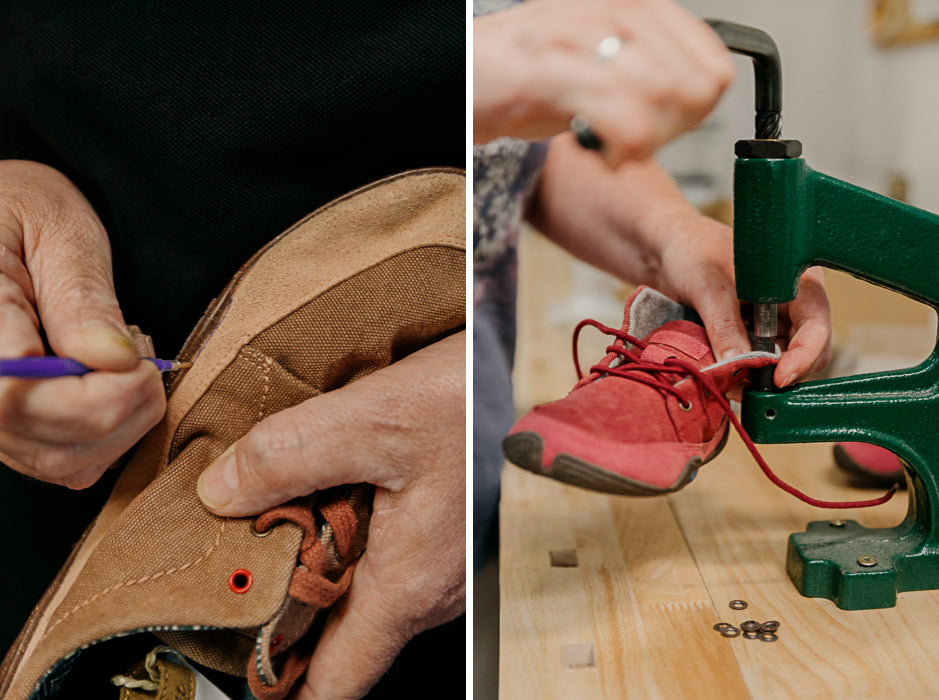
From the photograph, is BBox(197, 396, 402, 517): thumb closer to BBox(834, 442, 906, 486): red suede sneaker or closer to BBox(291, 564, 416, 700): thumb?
BBox(291, 564, 416, 700): thumb

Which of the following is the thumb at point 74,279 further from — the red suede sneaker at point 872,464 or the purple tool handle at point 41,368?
the red suede sneaker at point 872,464

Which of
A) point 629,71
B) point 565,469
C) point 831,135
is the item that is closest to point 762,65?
point 629,71

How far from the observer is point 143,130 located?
1.65ft

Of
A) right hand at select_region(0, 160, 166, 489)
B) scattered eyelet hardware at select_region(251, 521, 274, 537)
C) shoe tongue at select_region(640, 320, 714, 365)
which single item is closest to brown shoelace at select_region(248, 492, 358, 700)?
scattered eyelet hardware at select_region(251, 521, 274, 537)

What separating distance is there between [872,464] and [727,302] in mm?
266

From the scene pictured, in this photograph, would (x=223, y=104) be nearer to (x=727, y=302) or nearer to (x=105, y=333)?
(x=105, y=333)

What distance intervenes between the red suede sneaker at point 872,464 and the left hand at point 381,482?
0.41 metres

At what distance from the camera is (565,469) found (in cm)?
43

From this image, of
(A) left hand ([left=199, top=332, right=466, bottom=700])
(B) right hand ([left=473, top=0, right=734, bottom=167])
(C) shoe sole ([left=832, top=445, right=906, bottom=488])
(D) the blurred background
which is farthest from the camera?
(D) the blurred background

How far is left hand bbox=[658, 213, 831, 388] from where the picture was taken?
0.54 meters

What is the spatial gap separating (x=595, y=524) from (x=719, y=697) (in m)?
0.23

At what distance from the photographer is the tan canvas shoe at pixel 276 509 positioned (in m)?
0.45

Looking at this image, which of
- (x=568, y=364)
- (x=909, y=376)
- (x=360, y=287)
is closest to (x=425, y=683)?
(x=360, y=287)

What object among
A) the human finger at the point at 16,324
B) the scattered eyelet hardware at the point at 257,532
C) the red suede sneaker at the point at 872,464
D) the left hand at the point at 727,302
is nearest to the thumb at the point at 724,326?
the left hand at the point at 727,302
